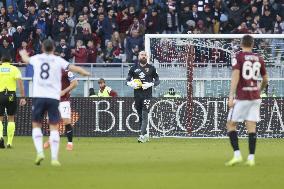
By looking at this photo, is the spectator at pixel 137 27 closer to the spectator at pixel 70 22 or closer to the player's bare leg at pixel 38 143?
the spectator at pixel 70 22

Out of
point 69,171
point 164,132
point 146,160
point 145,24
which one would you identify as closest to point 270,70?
point 164,132

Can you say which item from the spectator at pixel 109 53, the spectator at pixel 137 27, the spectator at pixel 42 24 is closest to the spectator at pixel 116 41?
the spectator at pixel 109 53

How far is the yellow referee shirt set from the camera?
75.3 feet

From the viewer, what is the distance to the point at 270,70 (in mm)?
28391

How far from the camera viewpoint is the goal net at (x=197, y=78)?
27953 millimetres

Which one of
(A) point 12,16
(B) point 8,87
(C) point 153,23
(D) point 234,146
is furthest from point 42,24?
(D) point 234,146

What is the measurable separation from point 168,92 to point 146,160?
404 inches

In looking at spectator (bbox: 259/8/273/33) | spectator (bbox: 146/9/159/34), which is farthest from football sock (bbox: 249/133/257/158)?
spectator (bbox: 146/9/159/34)

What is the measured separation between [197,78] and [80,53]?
18.8 ft

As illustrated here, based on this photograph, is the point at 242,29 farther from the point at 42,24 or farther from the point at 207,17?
the point at 42,24

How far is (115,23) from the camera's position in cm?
3450

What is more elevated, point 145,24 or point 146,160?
point 145,24

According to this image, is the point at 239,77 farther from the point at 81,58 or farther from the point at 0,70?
the point at 81,58

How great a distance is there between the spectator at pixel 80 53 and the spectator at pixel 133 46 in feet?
4.72
